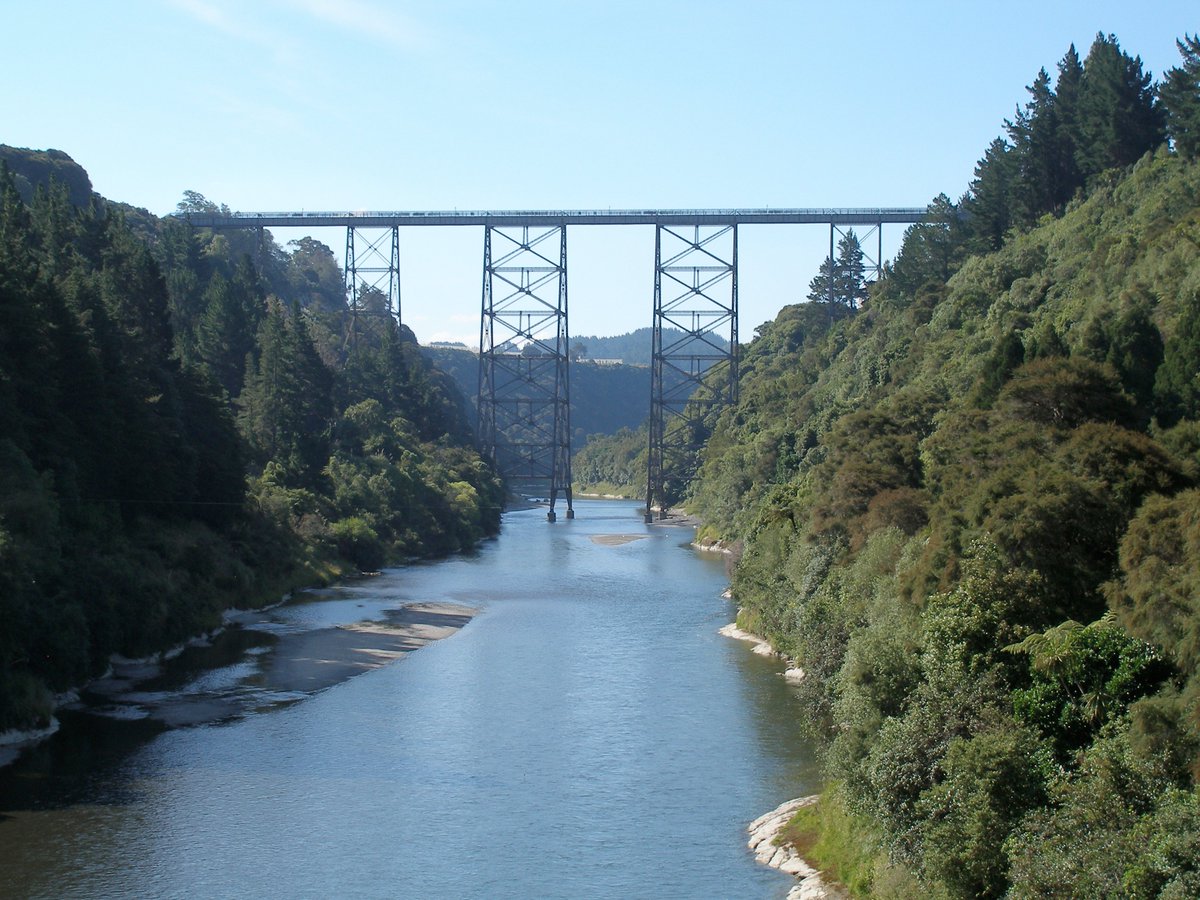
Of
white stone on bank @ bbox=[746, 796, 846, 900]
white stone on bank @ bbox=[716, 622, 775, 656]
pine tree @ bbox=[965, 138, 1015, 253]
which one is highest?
pine tree @ bbox=[965, 138, 1015, 253]

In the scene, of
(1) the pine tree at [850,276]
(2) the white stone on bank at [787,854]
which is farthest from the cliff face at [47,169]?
(2) the white stone on bank at [787,854]

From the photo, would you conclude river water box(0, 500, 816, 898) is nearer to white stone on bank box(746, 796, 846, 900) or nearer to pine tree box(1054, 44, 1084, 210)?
white stone on bank box(746, 796, 846, 900)

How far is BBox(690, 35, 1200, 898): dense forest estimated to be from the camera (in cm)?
1197

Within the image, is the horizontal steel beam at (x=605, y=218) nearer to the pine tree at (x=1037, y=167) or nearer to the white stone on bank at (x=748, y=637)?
the pine tree at (x=1037, y=167)

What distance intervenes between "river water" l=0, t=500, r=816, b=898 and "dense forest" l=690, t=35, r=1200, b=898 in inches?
56.1

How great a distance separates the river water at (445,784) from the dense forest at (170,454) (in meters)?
2.13

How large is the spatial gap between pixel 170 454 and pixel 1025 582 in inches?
912

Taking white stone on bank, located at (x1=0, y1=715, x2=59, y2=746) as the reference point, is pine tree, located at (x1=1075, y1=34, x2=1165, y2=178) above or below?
above

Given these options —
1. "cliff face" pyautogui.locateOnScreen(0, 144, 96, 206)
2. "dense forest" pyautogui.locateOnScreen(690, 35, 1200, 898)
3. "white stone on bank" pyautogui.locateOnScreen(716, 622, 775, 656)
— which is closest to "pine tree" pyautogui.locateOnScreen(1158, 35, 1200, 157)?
"dense forest" pyautogui.locateOnScreen(690, 35, 1200, 898)

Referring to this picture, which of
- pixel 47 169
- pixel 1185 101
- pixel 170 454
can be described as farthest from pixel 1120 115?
pixel 47 169

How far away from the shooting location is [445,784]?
18297 millimetres

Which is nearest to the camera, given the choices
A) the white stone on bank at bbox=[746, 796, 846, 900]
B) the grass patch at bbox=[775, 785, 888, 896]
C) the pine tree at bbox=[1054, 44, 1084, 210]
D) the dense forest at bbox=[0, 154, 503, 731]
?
the grass patch at bbox=[775, 785, 888, 896]

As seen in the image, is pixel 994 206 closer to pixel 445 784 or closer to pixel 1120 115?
pixel 1120 115

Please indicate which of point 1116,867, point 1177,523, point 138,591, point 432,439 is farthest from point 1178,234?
point 432,439
